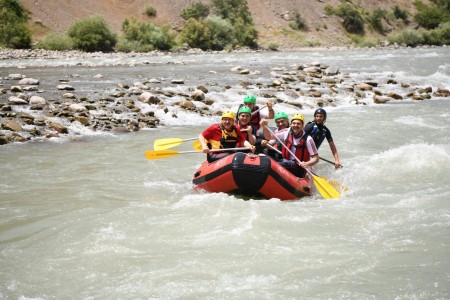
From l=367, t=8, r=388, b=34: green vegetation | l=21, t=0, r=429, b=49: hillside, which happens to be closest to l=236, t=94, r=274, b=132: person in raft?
l=21, t=0, r=429, b=49: hillside

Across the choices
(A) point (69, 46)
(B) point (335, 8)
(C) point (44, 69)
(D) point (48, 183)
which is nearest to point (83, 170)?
(D) point (48, 183)

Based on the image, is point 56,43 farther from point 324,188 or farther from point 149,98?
point 324,188

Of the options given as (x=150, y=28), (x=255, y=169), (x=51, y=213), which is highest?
(x=150, y=28)

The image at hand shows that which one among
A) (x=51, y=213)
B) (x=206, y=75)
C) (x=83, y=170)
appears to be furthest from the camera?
(x=206, y=75)

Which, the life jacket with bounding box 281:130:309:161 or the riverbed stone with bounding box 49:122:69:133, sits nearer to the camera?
the life jacket with bounding box 281:130:309:161

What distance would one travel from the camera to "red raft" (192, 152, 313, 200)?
20.6 feet

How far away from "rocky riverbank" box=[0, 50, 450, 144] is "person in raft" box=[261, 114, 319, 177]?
201 inches

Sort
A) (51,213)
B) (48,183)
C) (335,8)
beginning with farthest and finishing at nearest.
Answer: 1. (335,8)
2. (48,183)
3. (51,213)

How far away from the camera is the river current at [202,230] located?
14.3ft

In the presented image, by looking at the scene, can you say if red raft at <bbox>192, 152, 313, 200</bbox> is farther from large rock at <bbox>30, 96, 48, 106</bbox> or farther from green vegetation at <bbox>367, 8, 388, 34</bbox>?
green vegetation at <bbox>367, 8, 388, 34</bbox>

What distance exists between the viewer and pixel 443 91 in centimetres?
1722

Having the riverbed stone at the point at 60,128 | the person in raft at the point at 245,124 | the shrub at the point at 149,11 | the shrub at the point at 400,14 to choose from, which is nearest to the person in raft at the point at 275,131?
the person in raft at the point at 245,124

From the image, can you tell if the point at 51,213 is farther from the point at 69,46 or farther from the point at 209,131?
the point at 69,46

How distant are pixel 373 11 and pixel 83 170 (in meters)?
53.7
